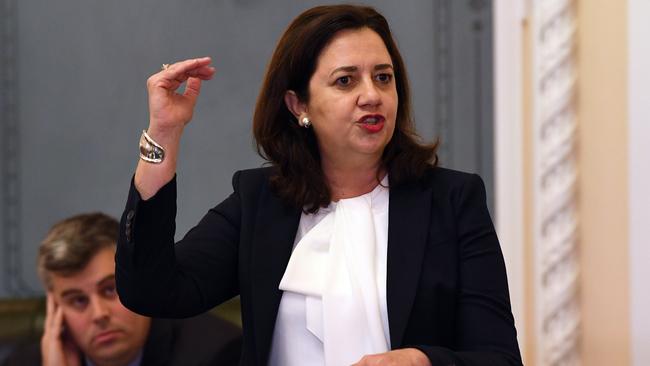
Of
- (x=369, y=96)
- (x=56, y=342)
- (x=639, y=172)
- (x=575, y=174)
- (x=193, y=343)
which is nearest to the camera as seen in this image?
(x=369, y=96)

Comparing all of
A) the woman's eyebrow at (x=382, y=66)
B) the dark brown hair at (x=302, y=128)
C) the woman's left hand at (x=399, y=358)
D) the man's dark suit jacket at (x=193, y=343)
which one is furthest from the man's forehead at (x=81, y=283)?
the woman's left hand at (x=399, y=358)

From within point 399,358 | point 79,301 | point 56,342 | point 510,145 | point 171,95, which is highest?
point 171,95

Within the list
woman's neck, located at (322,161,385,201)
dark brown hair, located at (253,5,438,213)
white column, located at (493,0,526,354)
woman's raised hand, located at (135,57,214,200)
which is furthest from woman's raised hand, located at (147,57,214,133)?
white column, located at (493,0,526,354)

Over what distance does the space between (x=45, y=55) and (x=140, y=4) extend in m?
0.38

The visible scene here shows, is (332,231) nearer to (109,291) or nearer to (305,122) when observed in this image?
(305,122)

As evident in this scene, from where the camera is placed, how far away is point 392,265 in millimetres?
2227

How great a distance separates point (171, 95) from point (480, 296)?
2.40 ft

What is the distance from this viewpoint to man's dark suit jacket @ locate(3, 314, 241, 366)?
9.95 ft

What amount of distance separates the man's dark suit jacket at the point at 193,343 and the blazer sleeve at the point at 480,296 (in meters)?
0.98

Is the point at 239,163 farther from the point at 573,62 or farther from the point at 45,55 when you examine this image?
the point at 573,62

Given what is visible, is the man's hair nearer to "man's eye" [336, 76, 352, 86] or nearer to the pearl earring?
the pearl earring

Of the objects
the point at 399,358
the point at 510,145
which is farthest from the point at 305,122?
the point at 510,145

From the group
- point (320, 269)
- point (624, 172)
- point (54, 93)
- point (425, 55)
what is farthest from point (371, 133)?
point (54, 93)

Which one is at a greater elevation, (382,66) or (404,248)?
(382,66)
